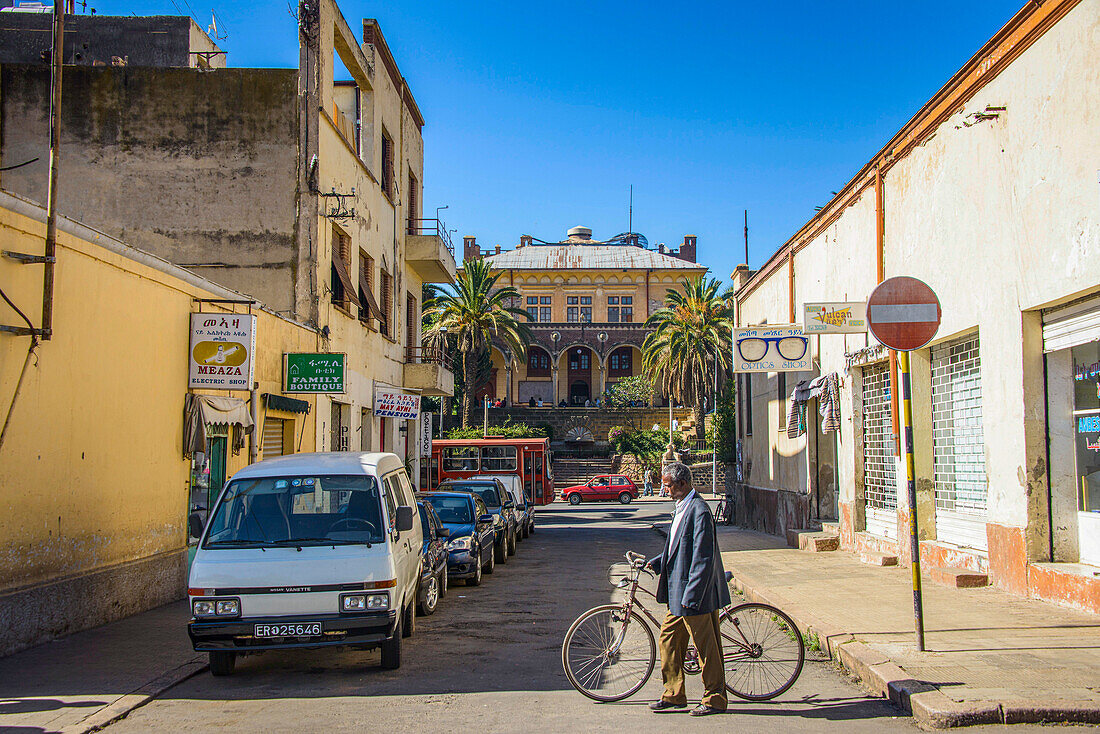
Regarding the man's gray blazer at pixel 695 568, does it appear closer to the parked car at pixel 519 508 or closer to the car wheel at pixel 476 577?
the car wheel at pixel 476 577

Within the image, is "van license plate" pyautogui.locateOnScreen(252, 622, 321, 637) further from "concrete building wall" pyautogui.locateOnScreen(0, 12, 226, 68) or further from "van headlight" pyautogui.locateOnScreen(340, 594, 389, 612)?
"concrete building wall" pyautogui.locateOnScreen(0, 12, 226, 68)

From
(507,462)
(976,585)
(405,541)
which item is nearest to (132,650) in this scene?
(405,541)

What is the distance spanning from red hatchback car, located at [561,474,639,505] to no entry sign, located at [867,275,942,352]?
125 feet

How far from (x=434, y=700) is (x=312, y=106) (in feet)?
46.4

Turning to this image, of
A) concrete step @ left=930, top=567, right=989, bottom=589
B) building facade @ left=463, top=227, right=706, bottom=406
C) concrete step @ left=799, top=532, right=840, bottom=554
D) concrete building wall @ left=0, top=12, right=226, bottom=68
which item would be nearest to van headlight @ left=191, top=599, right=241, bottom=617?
concrete step @ left=930, top=567, right=989, bottom=589

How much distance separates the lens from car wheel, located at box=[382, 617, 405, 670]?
7856 millimetres

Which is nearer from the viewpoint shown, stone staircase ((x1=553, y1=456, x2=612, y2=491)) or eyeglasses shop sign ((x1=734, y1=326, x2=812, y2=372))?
eyeglasses shop sign ((x1=734, y1=326, x2=812, y2=372))

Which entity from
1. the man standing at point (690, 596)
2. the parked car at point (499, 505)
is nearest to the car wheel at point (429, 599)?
the man standing at point (690, 596)

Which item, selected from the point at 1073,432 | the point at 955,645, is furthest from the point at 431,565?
the point at 1073,432

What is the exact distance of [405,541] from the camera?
9195 mm

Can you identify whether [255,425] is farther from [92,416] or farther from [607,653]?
[607,653]

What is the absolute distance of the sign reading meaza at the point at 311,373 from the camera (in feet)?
53.9

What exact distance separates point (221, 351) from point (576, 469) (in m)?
44.4

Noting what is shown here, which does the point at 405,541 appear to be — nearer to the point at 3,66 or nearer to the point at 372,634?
the point at 372,634
